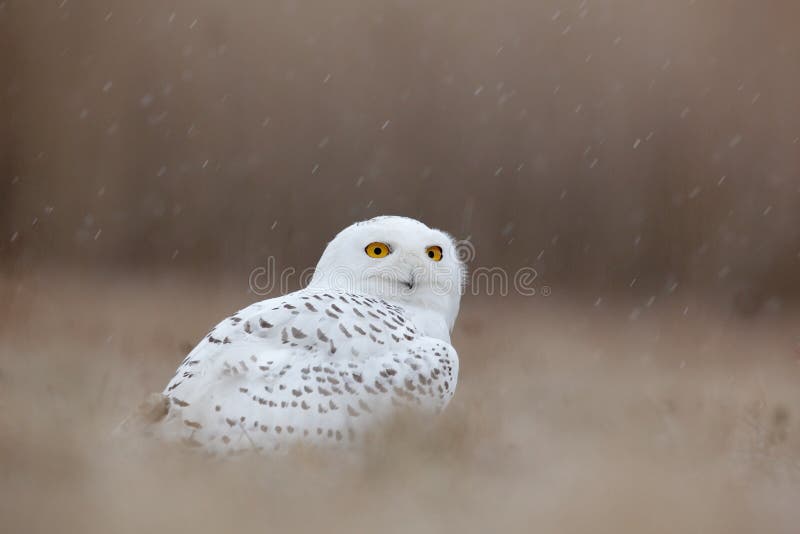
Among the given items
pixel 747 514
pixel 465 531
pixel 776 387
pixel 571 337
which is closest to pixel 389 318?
pixel 465 531

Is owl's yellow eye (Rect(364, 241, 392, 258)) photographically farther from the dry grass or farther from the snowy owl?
the dry grass

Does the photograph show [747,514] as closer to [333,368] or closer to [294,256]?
[333,368]

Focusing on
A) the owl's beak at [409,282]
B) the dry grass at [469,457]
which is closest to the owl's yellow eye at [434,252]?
the owl's beak at [409,282]

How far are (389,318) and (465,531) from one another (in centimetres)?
130

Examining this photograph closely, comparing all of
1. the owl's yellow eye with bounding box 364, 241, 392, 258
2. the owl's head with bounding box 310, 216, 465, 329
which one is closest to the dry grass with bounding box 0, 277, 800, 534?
the owl's head with bounding box 310, 216, 465, 329

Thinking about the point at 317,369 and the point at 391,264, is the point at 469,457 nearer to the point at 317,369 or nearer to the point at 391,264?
the point at 317,369

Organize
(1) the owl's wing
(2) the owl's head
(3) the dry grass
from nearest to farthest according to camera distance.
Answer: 1. (3) the dry grass
2. (1) the owl's wing
3. (2) the owl's head

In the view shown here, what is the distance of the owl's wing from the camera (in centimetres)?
273

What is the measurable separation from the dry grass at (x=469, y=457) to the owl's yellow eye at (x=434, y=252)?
67 centimetres

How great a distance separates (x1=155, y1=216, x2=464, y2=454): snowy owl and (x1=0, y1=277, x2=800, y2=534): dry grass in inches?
7.1

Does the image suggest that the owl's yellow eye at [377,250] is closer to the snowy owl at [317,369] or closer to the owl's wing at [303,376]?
the snowy owl at [317,369]

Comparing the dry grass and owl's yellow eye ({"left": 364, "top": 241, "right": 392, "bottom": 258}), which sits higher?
owl's yellow eye ({"left": 364, "top": 241, "right": 392, "bottom": 258})

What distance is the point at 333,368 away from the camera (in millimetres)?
2916

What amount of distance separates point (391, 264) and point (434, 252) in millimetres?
235
